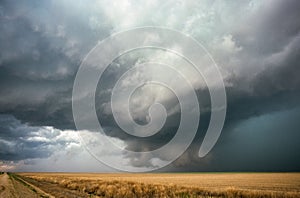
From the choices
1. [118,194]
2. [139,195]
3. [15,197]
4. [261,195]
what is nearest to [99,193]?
[118,194]

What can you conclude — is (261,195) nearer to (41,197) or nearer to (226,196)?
(226,196)

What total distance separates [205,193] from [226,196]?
7.96ft

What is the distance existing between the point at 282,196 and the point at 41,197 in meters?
19.5

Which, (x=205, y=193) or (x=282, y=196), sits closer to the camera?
(x=282, y=196)

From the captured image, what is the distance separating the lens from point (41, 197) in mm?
20875

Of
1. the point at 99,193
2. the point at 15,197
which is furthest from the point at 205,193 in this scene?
the point at 15,197

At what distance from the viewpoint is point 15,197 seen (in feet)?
66.5

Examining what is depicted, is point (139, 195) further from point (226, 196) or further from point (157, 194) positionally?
point (226, 196)

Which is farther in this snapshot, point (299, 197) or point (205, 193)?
point (205, 193)

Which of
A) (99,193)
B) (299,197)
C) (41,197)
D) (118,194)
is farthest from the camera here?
(99,193)

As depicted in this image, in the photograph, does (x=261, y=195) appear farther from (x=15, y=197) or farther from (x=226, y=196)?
(x=15, y=197)

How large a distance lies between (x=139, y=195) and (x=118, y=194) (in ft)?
6.40

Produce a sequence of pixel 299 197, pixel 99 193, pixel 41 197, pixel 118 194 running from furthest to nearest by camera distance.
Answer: pixel 99 193, pixel 118 194, pixel 41 197, pixel 299 197

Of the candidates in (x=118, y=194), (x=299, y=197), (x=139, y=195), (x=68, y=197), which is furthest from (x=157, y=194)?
(x=299, y=197)
